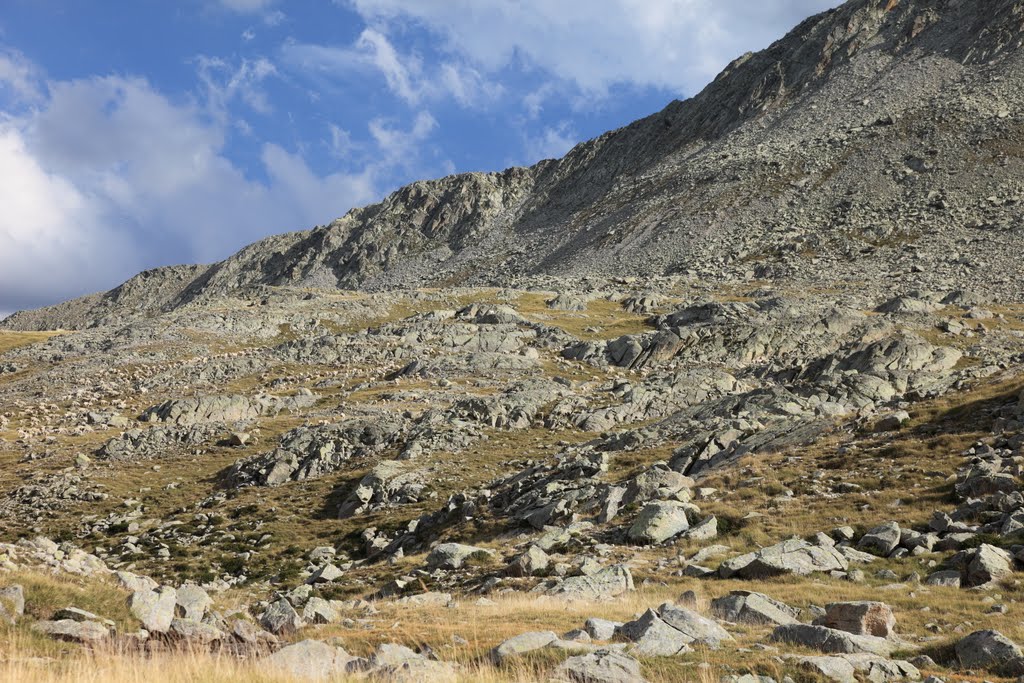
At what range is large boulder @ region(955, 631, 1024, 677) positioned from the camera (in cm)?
879

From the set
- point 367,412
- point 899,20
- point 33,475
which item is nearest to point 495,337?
point 367,412

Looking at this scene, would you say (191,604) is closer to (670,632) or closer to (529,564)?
(670,632)

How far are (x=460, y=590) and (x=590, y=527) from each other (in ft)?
21.5

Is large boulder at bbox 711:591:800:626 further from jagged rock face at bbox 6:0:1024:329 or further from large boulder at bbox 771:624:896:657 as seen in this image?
jagged rock face at bbox 6:0:1024:329

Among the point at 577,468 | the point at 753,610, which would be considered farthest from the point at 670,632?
the point at 577,468

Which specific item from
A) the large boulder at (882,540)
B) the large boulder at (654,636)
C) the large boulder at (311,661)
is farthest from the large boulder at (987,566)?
the large boulder at (311,661)

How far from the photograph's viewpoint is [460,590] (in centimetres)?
1881

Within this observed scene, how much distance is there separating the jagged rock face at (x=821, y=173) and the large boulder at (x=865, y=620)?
3362 inches

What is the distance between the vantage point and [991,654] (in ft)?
30.2

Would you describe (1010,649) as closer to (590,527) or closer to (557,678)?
(557,678)

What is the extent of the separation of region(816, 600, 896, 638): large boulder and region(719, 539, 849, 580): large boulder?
526cm

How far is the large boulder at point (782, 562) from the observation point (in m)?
16.6

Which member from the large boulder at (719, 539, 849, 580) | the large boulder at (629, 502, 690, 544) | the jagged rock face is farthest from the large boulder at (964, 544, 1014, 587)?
the jagged rock face

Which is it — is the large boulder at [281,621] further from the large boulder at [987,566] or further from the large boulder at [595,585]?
the large boulder at [987,566]
